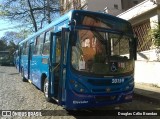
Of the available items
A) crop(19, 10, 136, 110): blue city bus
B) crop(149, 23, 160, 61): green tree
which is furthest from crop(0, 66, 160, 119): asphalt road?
crop(149, 23, 160, 61): green tree

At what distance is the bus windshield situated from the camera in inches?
276

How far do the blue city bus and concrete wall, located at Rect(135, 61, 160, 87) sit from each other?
5.12 m

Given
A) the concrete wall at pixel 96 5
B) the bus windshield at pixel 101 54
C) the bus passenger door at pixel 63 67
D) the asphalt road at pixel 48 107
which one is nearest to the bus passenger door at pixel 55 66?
the asphalt road at pixel 48 107

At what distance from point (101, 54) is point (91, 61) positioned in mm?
417

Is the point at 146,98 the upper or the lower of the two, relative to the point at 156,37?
lower

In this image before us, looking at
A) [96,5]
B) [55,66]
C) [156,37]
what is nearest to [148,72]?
[156,37]

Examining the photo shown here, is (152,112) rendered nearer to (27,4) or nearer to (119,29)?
(119,29)

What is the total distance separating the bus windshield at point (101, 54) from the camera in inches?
276

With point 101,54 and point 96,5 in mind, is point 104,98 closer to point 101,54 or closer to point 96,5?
point 101,54

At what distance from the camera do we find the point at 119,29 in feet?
25.9

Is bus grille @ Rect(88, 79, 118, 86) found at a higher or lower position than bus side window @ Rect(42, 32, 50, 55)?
lower

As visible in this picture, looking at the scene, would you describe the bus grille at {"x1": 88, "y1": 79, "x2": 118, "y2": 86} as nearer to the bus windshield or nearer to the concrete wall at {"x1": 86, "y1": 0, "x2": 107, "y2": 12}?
the bus windshield

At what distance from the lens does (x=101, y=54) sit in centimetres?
732

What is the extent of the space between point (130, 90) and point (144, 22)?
28.1 ft
